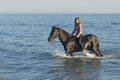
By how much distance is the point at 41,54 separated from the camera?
21359mm

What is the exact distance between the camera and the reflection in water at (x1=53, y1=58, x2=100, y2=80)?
45.3 feet

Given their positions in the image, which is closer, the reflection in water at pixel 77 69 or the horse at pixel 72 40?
the reflection in water at pixel 77 69

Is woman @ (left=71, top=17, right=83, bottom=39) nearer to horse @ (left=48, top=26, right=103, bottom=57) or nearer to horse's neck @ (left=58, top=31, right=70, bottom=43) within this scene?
horse @ (left=48, top=26, right=103, bottom=57)

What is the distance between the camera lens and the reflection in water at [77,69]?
45.3 ft

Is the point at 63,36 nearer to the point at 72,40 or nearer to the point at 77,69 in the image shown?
the point at 72,40

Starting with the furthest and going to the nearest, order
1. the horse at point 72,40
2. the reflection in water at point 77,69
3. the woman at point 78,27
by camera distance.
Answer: the horse at point 72,40
the woman at point 78,27
the reflection in water at point 77,69

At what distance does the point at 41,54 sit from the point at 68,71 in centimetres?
638

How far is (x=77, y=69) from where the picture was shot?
15734mm

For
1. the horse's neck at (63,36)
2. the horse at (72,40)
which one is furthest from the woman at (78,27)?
the horse's neck at (63,36)

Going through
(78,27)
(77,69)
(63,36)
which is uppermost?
(78,27)

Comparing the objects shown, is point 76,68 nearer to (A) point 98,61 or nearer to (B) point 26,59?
(A) point 98,61

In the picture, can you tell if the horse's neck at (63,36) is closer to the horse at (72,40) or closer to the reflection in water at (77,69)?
the horse at (72,40)

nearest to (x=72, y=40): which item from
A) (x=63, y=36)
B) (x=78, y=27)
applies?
(x=63, y=36)

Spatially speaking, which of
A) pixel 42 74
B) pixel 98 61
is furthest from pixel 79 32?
pixel 42 74
